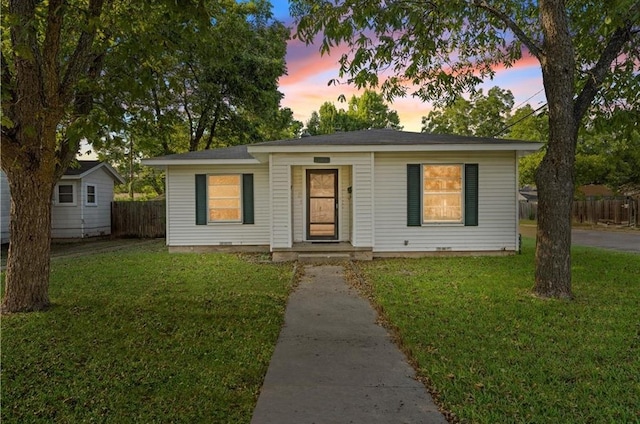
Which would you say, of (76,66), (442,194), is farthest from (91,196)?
(442,194)

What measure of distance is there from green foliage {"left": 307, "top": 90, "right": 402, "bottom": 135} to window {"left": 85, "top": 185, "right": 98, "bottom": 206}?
68.0ft

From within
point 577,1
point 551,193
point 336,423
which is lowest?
point 336,423

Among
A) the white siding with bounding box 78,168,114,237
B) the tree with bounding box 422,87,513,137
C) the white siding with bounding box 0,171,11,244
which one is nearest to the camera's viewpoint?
the white siding with bounding box 0,171,11,244

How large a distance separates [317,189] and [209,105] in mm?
10336

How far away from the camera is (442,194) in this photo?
10.3 m

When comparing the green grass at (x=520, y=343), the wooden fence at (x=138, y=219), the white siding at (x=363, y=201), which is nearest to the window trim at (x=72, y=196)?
the wooden fence at (x=138, y=219)

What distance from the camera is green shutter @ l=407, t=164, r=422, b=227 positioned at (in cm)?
1018

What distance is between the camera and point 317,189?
440 inches

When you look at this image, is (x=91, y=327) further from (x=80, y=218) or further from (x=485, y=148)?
(x=80, y=218)

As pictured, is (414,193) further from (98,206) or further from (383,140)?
(98,206)

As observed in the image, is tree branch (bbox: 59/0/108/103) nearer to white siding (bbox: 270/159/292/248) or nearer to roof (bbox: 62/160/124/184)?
white siding (bbox: 270/159/292/248)

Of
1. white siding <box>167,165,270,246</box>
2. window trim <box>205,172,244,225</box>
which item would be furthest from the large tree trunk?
window trim <box>205,172,244,225</box>

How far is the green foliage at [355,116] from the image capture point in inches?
1399

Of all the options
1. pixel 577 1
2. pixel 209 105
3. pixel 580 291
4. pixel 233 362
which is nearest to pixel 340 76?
pixel 577 1
